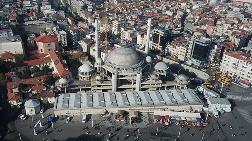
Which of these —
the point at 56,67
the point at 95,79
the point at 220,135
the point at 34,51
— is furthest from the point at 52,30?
the point at 220,135

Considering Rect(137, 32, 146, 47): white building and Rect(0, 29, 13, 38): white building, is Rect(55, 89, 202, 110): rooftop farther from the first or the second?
Rect(0, 29, 13, 38): white building

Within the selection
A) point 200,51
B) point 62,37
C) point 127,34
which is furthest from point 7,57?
point 200,51

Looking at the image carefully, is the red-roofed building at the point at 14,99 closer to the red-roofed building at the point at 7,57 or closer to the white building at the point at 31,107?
the white building at the point at 31,107

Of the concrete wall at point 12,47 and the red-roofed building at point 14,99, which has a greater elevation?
the concrete wall at point 12,47

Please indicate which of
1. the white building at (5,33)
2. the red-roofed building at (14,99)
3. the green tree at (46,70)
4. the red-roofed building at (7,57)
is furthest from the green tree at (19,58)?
the red-roofed building at (14,99)

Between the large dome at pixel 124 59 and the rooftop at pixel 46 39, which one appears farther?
the rooftop at pixel 46 39

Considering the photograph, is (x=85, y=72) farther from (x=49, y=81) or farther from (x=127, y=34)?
(x=127, y=34)

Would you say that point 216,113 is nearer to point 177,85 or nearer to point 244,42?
point 177,85

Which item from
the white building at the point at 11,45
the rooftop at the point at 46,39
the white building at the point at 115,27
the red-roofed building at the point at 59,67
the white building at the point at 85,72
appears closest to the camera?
the white building at the point at 85,72
